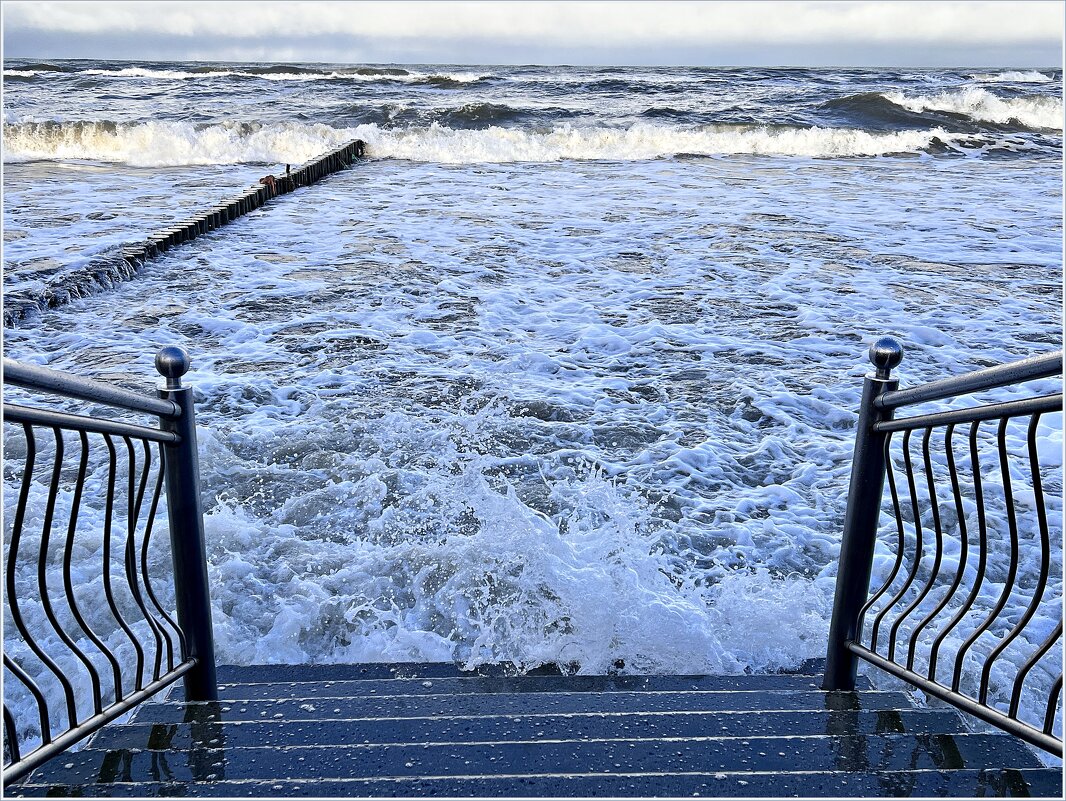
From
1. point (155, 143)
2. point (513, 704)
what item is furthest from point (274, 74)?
point (513, 704)

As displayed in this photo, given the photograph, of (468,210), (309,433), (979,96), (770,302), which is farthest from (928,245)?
(979,96)

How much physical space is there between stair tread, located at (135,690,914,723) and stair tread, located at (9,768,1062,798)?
0.60 metres

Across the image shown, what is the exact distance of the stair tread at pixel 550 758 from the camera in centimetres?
252

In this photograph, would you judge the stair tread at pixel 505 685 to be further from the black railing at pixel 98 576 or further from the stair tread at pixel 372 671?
the black railing at pixel 98 576

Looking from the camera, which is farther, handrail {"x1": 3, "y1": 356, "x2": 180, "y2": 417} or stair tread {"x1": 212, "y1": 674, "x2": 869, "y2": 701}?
Answer: stair tread {"x1": 212, "y1": 674, "x2": 869, "y2": 701}

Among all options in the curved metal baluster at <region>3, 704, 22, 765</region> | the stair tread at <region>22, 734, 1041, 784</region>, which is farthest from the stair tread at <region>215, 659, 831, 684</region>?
the curved metal baluster at <region>3, 704, 22, 765</region>

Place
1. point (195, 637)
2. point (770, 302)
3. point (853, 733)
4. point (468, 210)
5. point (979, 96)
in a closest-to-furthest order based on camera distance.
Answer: point (853, 733) < point (195, 637) < point (770, 302) < point (468, 210) < point (979, 96)

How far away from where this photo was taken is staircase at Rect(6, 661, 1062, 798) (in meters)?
2.40

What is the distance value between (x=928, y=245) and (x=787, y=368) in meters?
6.18

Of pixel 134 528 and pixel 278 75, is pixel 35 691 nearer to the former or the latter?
pixel 134 528

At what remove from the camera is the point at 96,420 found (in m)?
2.35

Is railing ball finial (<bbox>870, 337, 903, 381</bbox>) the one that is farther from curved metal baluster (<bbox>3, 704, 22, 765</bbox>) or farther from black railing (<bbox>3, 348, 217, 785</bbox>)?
curved metal baluster (<bbox>3, 704, 22, 765</bbox>)

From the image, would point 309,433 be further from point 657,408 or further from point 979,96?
point 979,96

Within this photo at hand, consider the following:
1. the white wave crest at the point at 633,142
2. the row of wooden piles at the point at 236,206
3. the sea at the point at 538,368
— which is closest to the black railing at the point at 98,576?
the sea at the point at 538,368
